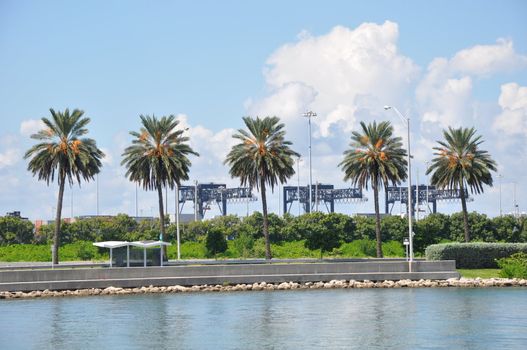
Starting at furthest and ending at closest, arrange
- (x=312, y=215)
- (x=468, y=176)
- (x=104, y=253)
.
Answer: (x=312, y=215) → (x=104, y=253) → (x=468, y=176)

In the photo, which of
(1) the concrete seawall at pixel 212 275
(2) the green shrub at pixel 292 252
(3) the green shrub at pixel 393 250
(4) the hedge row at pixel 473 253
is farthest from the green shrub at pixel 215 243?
(1) the concrete seawall at pixel 212 275

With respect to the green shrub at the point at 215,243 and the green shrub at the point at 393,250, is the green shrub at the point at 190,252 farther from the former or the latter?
the green shrub at the point at 393,250

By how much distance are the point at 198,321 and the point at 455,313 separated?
42.7 feet

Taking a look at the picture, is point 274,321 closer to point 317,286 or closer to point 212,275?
point 212,275

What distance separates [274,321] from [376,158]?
132ft

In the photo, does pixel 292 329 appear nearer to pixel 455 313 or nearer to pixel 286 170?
pixel 455 313

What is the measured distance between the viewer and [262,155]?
8269 cm

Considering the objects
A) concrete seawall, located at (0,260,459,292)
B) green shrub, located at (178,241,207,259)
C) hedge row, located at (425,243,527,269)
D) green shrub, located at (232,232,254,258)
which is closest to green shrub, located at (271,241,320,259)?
green shrub, located at (232,232,254,258)

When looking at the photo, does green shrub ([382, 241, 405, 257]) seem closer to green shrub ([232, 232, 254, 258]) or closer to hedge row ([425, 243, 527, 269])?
green shrub ([232, 232, 254, 258])

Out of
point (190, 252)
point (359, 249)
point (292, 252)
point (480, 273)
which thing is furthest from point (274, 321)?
point (359, 249)

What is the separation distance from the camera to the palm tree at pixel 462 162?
279ft

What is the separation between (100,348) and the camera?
125 feet

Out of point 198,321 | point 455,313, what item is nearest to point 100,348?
point 198,321

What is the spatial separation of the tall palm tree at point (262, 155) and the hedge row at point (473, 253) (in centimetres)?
1553
